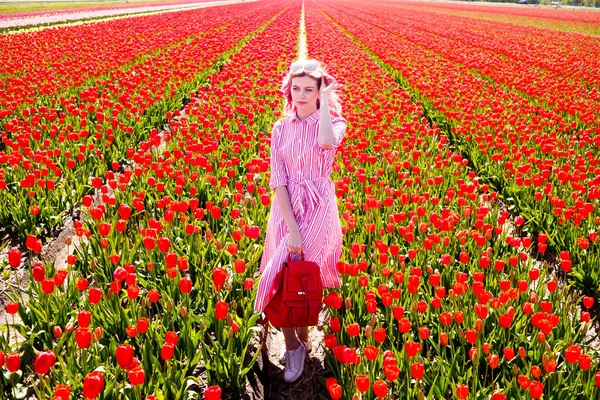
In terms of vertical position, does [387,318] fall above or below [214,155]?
below

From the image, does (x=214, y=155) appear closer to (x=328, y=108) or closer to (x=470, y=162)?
(x=328, y=108)

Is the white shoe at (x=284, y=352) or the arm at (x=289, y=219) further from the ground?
the arm at (x=289, y=219)

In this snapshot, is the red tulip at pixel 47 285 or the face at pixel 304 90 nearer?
the red tulip at pixel 47 285

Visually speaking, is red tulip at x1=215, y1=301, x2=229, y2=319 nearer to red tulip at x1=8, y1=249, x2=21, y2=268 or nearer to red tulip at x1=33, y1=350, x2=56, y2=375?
red tulip at x1=33, y1=350, x2=56, y2=375

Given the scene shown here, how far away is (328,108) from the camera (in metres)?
2.92

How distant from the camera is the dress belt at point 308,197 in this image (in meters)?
3.09

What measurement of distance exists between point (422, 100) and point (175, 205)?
23.6 feet

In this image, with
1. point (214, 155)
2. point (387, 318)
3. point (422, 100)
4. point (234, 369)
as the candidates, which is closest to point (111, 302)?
point (234, 369)

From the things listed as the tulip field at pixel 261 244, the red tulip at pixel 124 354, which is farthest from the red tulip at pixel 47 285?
the red tulip at pixel 124 354

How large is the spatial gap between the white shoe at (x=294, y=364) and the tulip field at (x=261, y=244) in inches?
6.7

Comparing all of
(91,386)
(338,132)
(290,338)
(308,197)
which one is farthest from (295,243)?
(91,386)

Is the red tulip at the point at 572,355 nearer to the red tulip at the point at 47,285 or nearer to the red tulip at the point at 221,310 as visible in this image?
the red tulip at the point at 221,310

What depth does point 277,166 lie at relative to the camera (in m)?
3.12

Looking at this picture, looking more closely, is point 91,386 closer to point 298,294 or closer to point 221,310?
point 221,310
